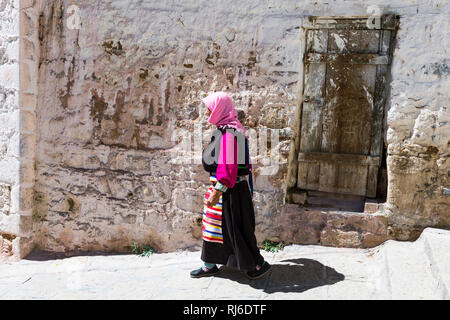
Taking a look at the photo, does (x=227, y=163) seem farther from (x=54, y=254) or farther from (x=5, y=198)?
(x=5, y=198)

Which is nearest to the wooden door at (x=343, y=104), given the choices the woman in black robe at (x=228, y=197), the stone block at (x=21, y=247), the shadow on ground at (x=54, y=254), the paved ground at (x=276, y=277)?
the paved ground at (x=276, y=277)

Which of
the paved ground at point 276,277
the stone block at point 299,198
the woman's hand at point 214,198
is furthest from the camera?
the stone block at point 299,198

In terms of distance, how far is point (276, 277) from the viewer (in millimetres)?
3377

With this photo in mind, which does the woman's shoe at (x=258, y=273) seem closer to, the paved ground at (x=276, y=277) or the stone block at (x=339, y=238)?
the paved ground at (x=276, y=277)

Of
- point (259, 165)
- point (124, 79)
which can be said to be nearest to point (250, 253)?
point (259, 165)

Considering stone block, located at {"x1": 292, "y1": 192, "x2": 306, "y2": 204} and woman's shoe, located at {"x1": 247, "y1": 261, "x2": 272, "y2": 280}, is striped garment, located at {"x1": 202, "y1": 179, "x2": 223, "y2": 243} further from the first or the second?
stone block, located at {"x1": 292, "y1": 192, "x2": 306, "y2": 204}

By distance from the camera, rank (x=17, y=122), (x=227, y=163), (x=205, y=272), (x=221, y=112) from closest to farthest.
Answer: (x=227, y=163), (x=221, y=112), (x=205, y=272), (x=17, y=122)

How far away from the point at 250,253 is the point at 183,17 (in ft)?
7.03

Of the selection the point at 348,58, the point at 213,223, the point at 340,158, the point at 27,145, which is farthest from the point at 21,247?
the point at 348,58

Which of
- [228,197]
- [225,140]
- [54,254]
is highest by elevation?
[225,140]

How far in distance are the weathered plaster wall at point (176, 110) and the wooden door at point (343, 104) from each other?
247 mm

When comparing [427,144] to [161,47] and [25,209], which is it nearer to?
[161,47]

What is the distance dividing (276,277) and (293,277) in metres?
0.13

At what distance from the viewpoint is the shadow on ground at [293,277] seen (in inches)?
127
